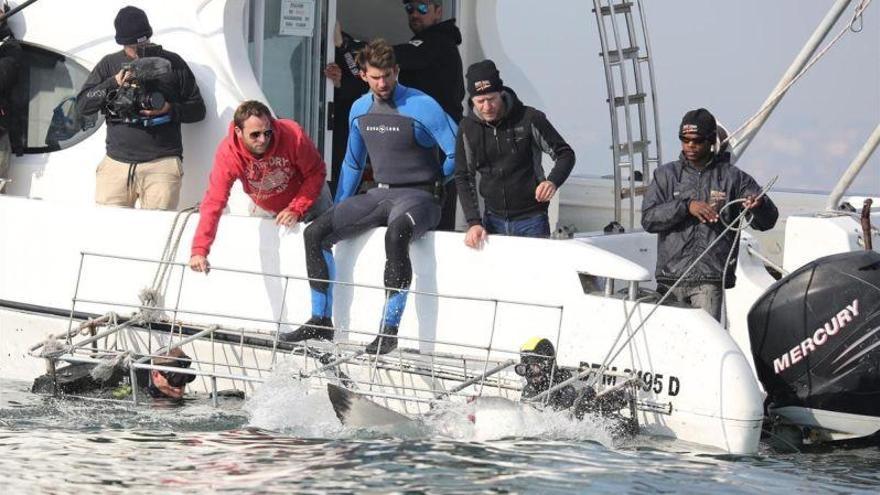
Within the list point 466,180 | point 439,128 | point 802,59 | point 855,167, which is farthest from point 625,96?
point 466,180

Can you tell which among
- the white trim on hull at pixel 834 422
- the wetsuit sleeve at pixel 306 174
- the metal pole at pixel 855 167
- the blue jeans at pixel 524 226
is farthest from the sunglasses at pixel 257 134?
the metal pole at pixel 855 167

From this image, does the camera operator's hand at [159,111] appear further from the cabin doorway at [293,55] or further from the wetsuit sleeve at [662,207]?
the wetsuit sleeve at [662,207]

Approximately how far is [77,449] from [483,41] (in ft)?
13.6

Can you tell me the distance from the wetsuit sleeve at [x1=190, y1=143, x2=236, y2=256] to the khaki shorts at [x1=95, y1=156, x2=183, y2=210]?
0.72 m

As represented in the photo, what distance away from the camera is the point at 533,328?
6.71 meters

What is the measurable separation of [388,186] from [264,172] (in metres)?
0.58

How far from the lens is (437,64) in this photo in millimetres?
8875

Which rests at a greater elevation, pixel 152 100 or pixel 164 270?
pixel 152 100

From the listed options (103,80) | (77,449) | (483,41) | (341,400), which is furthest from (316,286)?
(483,41)

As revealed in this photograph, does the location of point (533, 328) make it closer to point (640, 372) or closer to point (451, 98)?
point (640, 372)

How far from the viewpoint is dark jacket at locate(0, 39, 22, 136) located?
8430mm

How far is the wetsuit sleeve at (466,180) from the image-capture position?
7.04 m

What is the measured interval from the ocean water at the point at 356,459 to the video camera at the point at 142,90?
1.72 meters

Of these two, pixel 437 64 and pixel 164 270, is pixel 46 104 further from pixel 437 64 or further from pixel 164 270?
pixel 437 64
